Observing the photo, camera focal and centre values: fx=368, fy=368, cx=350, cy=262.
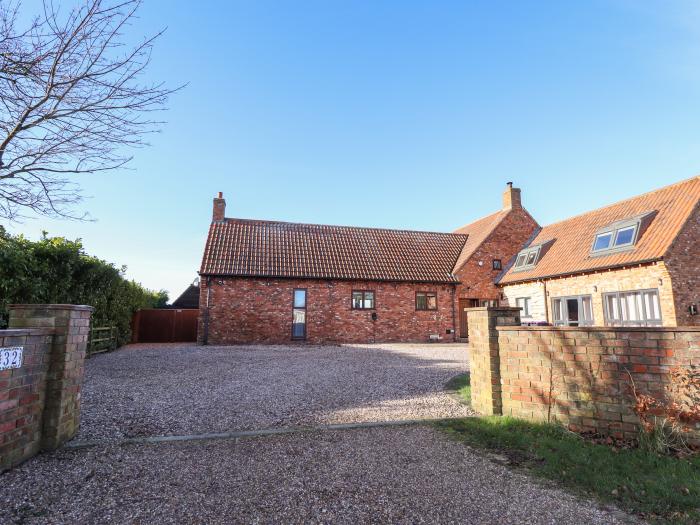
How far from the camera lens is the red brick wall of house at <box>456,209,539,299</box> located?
20.8 metres

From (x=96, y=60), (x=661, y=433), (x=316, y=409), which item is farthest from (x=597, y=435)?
(x=96, y=60)

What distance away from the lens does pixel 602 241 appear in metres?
16.3

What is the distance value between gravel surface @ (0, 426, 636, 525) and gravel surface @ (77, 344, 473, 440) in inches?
38.6

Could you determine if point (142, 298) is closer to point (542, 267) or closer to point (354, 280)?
point (354, 280)

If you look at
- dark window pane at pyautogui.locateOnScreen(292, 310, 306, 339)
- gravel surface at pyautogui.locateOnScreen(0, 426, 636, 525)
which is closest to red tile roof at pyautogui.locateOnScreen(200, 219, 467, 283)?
dark window pane at pyautogui.locateOnScreen(292, 310, 306, 339)

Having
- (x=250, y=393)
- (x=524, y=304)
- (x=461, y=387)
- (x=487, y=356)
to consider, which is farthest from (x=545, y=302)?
(x=250, y=393)

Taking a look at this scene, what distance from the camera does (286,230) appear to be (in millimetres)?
21625

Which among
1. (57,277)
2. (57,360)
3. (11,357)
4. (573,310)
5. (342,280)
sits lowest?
(57,360)

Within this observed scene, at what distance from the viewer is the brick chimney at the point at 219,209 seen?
69.3 feet

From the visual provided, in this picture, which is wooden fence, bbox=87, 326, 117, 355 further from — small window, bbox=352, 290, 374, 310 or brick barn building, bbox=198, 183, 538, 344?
small window, bbox=352, 290, 374, 310

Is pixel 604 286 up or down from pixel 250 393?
up

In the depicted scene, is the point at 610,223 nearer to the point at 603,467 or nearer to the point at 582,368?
the point at 582,368

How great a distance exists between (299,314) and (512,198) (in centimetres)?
1485

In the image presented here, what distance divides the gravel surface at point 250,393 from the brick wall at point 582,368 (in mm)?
1046
